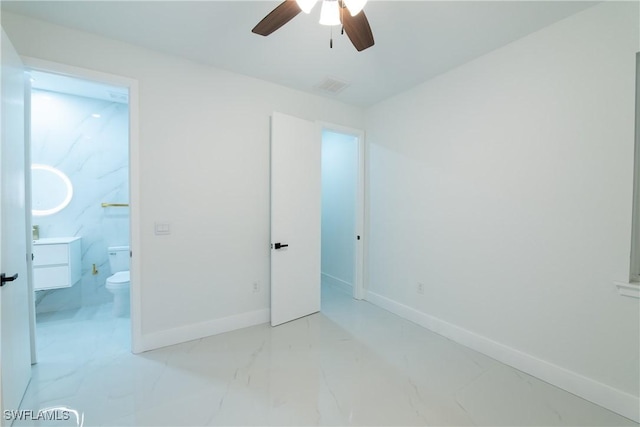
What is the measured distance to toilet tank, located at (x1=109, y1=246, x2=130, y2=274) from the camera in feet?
10.8

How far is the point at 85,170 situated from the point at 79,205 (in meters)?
0.45

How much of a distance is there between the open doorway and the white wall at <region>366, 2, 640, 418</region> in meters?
0.76

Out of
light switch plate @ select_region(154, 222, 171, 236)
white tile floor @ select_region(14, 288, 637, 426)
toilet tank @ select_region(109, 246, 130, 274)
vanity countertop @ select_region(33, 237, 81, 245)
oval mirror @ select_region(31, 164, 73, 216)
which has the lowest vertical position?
white tile floor @ select_region(14, 288, 637, 426)

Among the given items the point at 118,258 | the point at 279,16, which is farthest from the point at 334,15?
the point at 118,258

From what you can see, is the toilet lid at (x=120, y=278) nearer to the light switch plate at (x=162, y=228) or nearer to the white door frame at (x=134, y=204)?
the white door frame at (x=134, y=204)

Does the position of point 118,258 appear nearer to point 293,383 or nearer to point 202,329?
point 202,329

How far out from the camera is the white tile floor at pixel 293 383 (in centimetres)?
154

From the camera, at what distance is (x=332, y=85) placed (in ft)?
9.18

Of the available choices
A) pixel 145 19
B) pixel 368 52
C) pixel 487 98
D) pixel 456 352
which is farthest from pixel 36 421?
pixel 487 98

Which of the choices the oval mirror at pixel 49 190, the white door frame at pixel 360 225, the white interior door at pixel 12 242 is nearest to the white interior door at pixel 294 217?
the white door frame at pixel 360 225

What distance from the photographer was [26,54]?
183cm

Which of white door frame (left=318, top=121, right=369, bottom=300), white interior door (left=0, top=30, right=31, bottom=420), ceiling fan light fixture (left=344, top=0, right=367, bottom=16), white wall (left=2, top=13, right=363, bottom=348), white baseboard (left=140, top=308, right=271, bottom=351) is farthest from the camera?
white door frame (left=318, top=121, right=369, bottom=300)

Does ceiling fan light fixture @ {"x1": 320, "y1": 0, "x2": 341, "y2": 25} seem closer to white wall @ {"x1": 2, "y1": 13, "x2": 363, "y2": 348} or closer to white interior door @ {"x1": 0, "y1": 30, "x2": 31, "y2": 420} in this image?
white wall @ {"x1": 2, "y1": 13, "x2": 363, "y2": 348}

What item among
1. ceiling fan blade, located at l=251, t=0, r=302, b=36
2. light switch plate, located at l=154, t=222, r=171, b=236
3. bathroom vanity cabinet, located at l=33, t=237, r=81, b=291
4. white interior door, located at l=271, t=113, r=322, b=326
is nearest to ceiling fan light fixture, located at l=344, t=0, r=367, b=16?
ceiling fan blade, located at l=251, t=0, r=302, b=36
